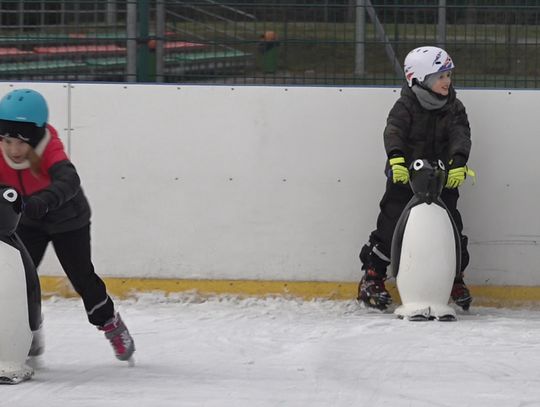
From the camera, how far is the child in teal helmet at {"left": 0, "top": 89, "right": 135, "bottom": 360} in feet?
18.9

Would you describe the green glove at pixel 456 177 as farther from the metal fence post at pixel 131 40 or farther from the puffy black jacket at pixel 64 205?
the puffy black jacket at pixel 64 205

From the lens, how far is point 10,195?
219 inches

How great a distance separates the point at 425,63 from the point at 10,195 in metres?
2.97

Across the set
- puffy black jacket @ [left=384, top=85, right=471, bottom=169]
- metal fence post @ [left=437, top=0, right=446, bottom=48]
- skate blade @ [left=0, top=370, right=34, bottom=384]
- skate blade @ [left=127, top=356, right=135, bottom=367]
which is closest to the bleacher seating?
puffy black jacket @ [left=384, top=85, right=471, bottom=169]

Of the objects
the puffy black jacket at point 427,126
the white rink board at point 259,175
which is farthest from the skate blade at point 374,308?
the puffy black jacket at point 427,126

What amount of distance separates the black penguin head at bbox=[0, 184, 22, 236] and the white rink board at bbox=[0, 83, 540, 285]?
241 centimetres

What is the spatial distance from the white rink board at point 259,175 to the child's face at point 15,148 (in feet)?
7.29

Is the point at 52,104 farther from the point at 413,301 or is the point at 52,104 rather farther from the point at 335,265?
the point at 413,301

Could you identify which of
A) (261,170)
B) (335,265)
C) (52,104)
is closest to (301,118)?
(261,170)

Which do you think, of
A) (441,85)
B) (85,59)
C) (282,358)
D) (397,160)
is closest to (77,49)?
(85,59)

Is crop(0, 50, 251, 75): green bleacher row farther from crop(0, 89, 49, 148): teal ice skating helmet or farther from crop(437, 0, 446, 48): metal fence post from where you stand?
crop(0, 89, 49, 148): teal ice skating helmet

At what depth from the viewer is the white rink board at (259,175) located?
808 centimetres

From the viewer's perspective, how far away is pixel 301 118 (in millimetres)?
8086

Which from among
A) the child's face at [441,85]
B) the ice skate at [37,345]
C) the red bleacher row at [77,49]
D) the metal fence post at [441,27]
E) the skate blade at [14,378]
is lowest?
the skate blade at [14,378]
